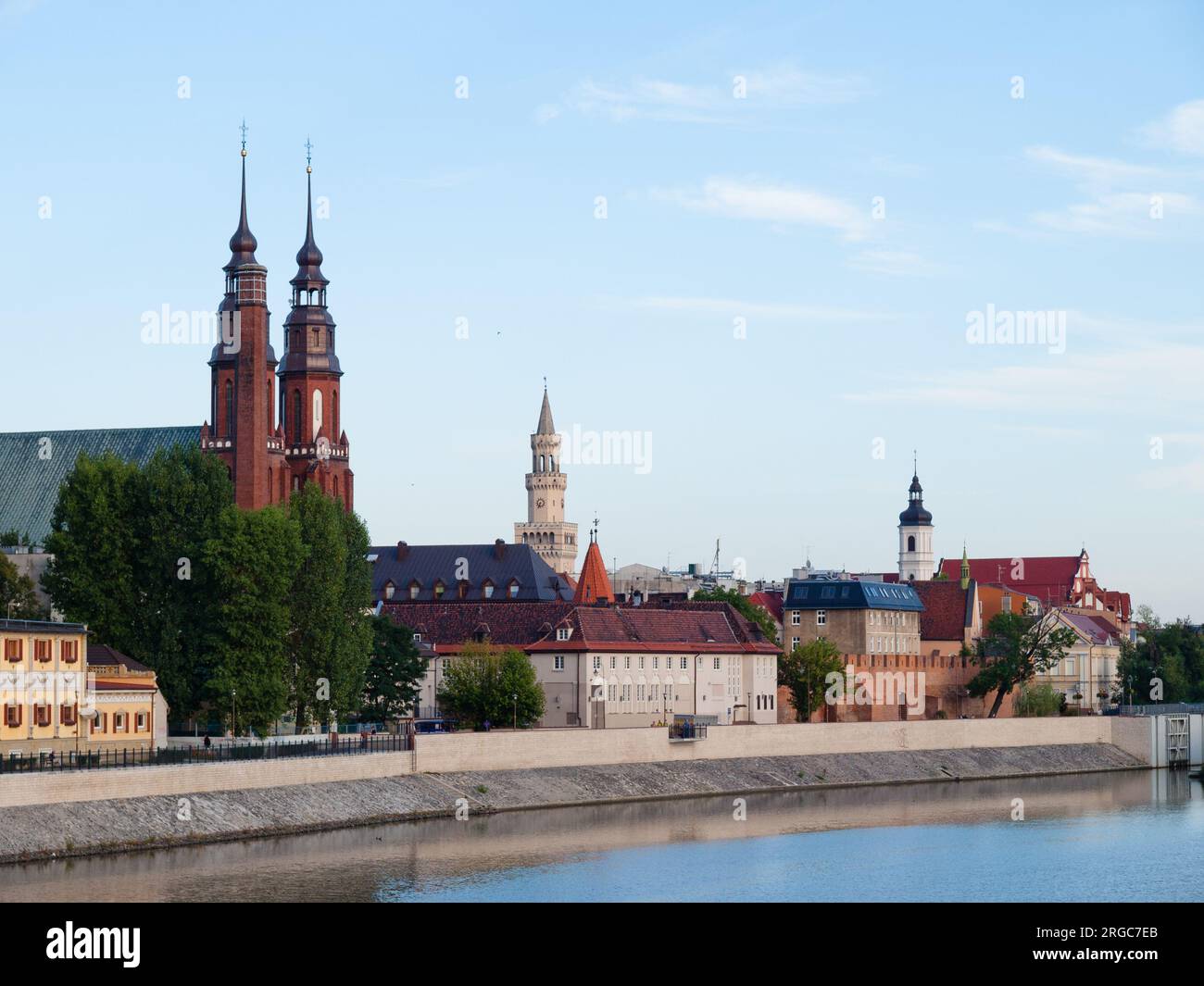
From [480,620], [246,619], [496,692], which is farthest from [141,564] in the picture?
[480,620]

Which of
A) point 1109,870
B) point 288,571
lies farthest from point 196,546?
point 1109,870

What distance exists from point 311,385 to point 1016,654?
4933 centimetres

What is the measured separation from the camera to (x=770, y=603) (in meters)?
153

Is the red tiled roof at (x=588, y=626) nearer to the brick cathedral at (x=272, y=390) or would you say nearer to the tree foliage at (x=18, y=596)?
the brick cathedral at (x=272, y=390)

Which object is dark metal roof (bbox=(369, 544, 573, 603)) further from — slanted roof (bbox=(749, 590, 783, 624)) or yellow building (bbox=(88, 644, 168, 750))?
yellow building (bbox=(88, 644, 168, 750))

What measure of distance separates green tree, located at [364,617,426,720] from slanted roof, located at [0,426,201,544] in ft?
67.4

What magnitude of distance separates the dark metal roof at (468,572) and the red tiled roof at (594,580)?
16.7m

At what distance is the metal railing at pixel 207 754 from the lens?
70.2 metres

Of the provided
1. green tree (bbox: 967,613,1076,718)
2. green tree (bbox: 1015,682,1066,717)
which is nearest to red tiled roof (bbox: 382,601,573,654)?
green tree (bbox: 1015,682,1066,717)

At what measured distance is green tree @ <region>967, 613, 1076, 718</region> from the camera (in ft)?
463
